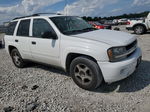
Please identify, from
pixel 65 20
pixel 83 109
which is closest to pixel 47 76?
pixel 65 20

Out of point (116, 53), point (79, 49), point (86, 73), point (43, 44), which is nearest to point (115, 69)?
point (116, 53)

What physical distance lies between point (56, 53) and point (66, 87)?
909mm

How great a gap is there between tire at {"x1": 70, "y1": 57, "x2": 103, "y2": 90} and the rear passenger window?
6.91ft

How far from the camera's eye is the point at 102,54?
337 cm

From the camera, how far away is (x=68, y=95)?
3.75 meters

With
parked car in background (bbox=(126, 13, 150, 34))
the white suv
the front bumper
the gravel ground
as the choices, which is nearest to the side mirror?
the white suv

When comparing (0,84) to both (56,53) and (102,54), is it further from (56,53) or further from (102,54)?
(102,54)

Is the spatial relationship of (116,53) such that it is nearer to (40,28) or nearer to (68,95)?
(68,95)

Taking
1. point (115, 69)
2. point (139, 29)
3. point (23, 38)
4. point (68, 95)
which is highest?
point (23, 38)

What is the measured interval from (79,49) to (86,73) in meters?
0.59

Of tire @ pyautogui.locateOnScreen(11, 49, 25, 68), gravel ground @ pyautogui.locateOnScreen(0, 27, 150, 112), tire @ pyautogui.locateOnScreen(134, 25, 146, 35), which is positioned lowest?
gravel ground @ pyautogui.locateOnScreen(0, 27, 150, 112)

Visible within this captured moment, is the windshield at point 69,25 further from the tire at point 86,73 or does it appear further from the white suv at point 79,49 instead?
the tire at point 86,73

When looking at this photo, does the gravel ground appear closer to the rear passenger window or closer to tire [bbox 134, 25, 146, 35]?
the rear passenger window

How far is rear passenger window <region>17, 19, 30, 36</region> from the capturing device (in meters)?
5.05
